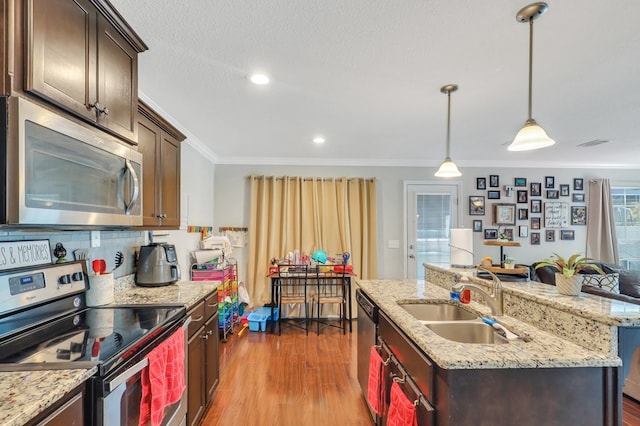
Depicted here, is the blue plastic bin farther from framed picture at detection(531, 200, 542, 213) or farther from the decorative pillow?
framed picture at detection(531, 200, 542, 213)

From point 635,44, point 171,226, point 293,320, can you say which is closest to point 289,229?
point 293,320

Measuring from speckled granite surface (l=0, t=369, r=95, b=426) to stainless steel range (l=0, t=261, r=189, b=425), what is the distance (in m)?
0.05

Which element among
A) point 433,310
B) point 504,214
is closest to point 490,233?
point 504,214

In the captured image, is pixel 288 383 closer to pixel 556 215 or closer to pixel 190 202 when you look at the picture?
pixel 190 202

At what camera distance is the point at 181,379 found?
5.27 ft

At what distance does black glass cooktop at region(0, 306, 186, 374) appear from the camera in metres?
1.07

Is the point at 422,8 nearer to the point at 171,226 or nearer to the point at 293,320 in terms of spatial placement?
the point at 171,226

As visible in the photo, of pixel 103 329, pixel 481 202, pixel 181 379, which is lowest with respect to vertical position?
pixel 181 379

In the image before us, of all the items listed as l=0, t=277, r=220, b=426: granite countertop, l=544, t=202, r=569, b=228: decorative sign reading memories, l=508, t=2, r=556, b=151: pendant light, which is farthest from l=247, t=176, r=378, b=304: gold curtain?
l=0, t=277, r=220, b=426: granite countertop

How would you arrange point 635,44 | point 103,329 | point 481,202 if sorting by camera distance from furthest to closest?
1. point 481,202
2. point 635,44
3. point 103,329

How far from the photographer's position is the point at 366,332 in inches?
89.4

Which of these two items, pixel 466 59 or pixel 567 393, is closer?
pixel 567 393

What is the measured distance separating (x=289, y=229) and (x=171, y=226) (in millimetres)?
2199

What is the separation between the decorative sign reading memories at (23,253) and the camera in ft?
4.35
